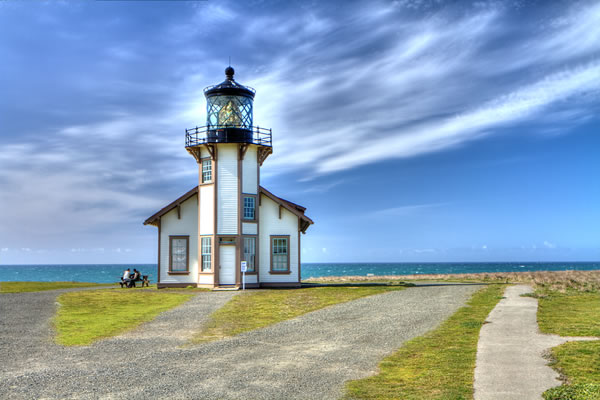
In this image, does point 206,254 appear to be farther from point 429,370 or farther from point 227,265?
point 429,370

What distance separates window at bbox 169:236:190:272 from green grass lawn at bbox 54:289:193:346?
3.84 metres

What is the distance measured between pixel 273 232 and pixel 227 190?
3465 millimetres

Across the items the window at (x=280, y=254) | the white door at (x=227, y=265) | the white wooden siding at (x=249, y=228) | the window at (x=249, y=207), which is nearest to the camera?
the white door at (x=227, y=265)

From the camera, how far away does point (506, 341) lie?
10.9m

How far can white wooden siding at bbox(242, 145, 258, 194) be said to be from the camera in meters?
27.6

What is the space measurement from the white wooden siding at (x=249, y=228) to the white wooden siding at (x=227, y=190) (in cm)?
52

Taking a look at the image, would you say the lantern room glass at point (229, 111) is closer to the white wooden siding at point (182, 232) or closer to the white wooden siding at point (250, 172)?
the white wooden siding at point (250, 172)

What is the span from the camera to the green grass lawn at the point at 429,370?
720 centimetres

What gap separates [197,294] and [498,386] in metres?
18.3

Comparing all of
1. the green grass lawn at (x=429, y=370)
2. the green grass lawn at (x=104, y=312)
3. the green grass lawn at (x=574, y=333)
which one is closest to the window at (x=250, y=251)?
the green grass lawn at (x=104, y=312)

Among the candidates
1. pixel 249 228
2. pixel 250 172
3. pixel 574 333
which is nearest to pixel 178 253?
pixel 249 228

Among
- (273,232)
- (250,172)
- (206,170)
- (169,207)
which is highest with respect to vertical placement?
(206,170)

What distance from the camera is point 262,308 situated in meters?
18.2

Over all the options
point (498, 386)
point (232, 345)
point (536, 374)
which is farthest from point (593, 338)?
point (232, 345)
